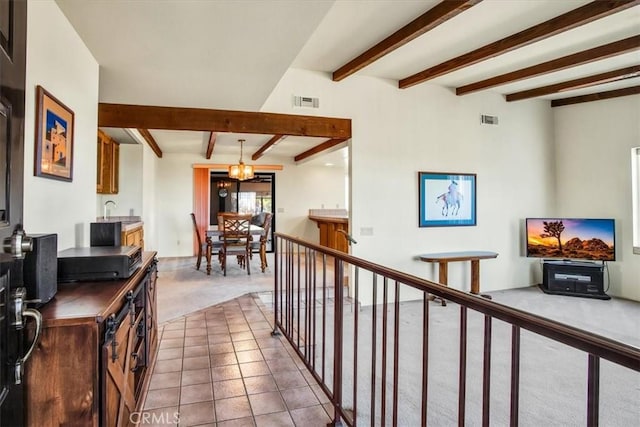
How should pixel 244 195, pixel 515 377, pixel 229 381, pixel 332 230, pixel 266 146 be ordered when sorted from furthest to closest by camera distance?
pixel 244 195 → pixel 332 230 → pixel 266 146 → pixel 229 381 → pixel 515 377

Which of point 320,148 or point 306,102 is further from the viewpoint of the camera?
point 320,148

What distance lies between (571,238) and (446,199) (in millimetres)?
1996

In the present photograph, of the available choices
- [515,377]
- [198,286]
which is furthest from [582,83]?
[198,286]

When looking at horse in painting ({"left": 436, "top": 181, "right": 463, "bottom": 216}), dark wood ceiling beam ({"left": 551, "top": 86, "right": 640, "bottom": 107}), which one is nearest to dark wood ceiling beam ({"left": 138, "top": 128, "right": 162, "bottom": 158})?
horse in painting ({"left": 436, "top": 181, "right": 463, "bottom": 216})

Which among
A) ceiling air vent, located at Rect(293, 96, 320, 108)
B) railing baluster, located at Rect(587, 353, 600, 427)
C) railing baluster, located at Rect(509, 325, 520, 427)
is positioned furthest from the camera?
ceiling air vent, located at Rect(293, 96, 320, 108)

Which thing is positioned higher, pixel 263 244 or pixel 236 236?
pixel 236 236

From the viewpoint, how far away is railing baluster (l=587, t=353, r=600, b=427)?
71cm

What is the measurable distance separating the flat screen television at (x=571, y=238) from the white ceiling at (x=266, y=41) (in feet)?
6.41

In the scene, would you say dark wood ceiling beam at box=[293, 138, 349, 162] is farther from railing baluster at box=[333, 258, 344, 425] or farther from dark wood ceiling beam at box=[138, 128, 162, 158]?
railing baluster at box=[333, 258, 344, 425]

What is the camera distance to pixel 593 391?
735mm

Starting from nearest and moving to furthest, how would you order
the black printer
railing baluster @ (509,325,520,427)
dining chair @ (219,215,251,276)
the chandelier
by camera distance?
railing baluster @ (509,325,520,427) → the black printer → dining chair @ (219,215,251,276) → the chandelier

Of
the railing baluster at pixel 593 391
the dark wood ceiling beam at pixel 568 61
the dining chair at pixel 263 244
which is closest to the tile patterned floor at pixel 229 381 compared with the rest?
the railing baluster at pixel 593 391

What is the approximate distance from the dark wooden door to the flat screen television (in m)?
5.79

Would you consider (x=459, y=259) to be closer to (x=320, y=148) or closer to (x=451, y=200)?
(x=451, y=200)
